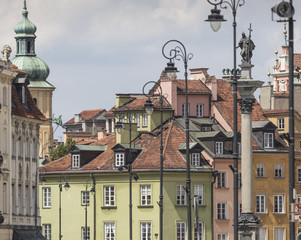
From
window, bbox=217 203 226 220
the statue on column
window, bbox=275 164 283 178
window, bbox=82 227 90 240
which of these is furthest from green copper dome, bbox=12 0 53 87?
the statue on column

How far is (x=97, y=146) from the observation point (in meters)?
115

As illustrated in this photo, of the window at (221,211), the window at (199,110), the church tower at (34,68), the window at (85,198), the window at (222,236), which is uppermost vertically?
the church tower at (34,68)

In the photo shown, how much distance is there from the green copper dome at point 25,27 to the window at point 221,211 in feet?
247

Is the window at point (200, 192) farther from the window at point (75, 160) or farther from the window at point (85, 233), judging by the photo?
the window at point (75, 160)

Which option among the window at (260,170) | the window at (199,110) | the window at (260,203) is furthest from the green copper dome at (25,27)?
the window at (260,203)

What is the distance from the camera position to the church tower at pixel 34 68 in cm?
18100

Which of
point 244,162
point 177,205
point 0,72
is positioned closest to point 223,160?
point 177,205

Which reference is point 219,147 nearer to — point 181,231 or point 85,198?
point 181,231

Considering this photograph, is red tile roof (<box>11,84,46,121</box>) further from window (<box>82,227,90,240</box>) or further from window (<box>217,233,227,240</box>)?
window (<box>217,233,227,240</box>)

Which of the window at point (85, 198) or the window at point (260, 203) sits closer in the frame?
the window at point (85, 198)

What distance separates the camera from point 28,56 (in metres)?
184

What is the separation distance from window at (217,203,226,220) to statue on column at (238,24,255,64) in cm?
4067

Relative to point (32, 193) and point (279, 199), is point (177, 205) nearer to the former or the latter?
point (279, 199)

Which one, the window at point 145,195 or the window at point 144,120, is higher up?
the window at point 144,120
